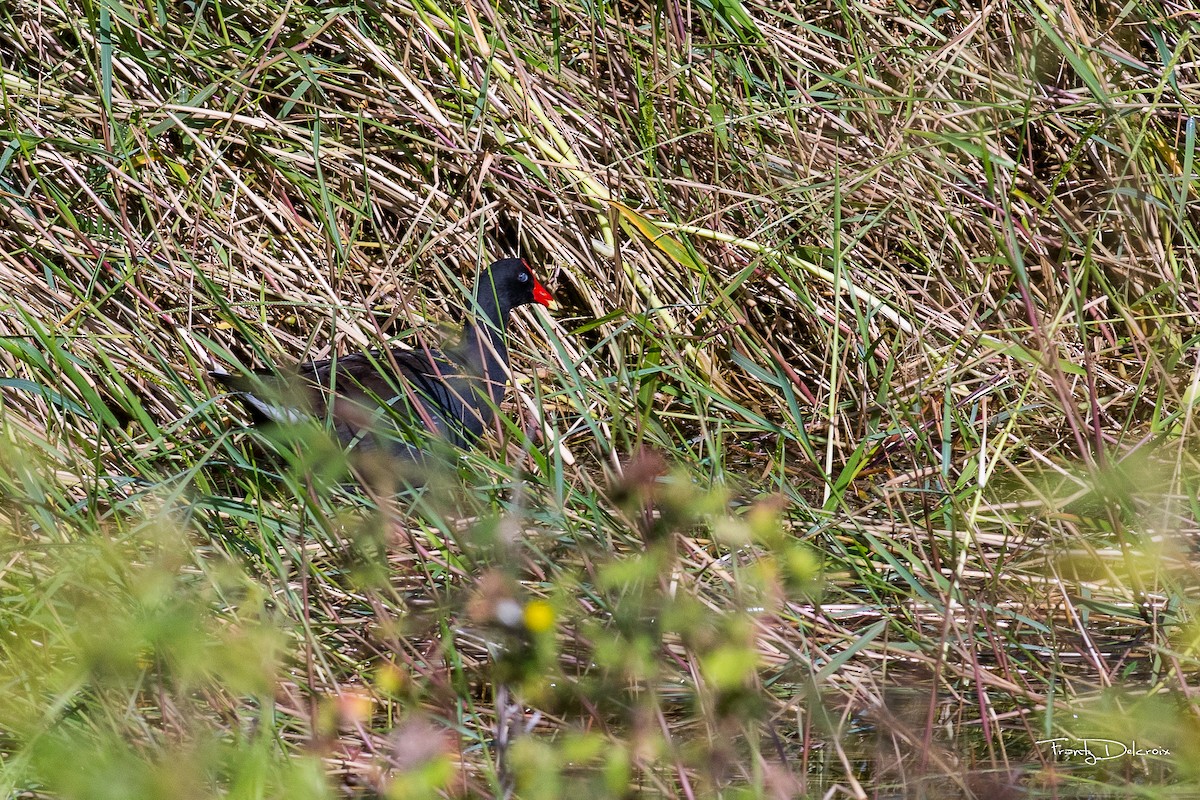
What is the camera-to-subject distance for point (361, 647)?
6.41 ft

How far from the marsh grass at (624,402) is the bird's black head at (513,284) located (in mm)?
92

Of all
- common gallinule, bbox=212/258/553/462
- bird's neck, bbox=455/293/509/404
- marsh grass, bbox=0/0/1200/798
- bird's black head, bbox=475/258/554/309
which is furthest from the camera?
bird's black head, bbox=475/258/554/309

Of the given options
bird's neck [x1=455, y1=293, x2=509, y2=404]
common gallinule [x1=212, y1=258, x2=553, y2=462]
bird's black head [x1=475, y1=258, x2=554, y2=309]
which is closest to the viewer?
common gallinule [x1=212, y1=258, x2=553, y2=462]

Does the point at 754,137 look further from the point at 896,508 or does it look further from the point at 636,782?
the point at 636,782

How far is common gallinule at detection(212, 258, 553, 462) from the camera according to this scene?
6.71ft

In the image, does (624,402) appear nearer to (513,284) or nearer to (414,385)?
(414,385)

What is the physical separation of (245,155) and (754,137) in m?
1.18

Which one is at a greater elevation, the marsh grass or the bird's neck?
the marsh grass

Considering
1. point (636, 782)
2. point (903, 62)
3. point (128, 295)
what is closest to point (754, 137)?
point (903, 62)

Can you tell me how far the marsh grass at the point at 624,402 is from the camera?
1440 mm

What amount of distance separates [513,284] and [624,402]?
0.82 m

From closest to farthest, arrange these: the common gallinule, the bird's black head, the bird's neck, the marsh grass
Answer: the marsh grass < the common gallinule < the bird's neck < the bird's black head

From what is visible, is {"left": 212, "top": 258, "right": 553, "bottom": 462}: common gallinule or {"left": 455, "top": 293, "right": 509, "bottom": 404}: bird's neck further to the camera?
{"left": 455, "top": 293, "right": 509, "bottom": 404}: bird's neck

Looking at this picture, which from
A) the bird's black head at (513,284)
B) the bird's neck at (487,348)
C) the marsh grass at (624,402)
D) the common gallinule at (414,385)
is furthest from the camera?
the bird's black head at (513,284)
